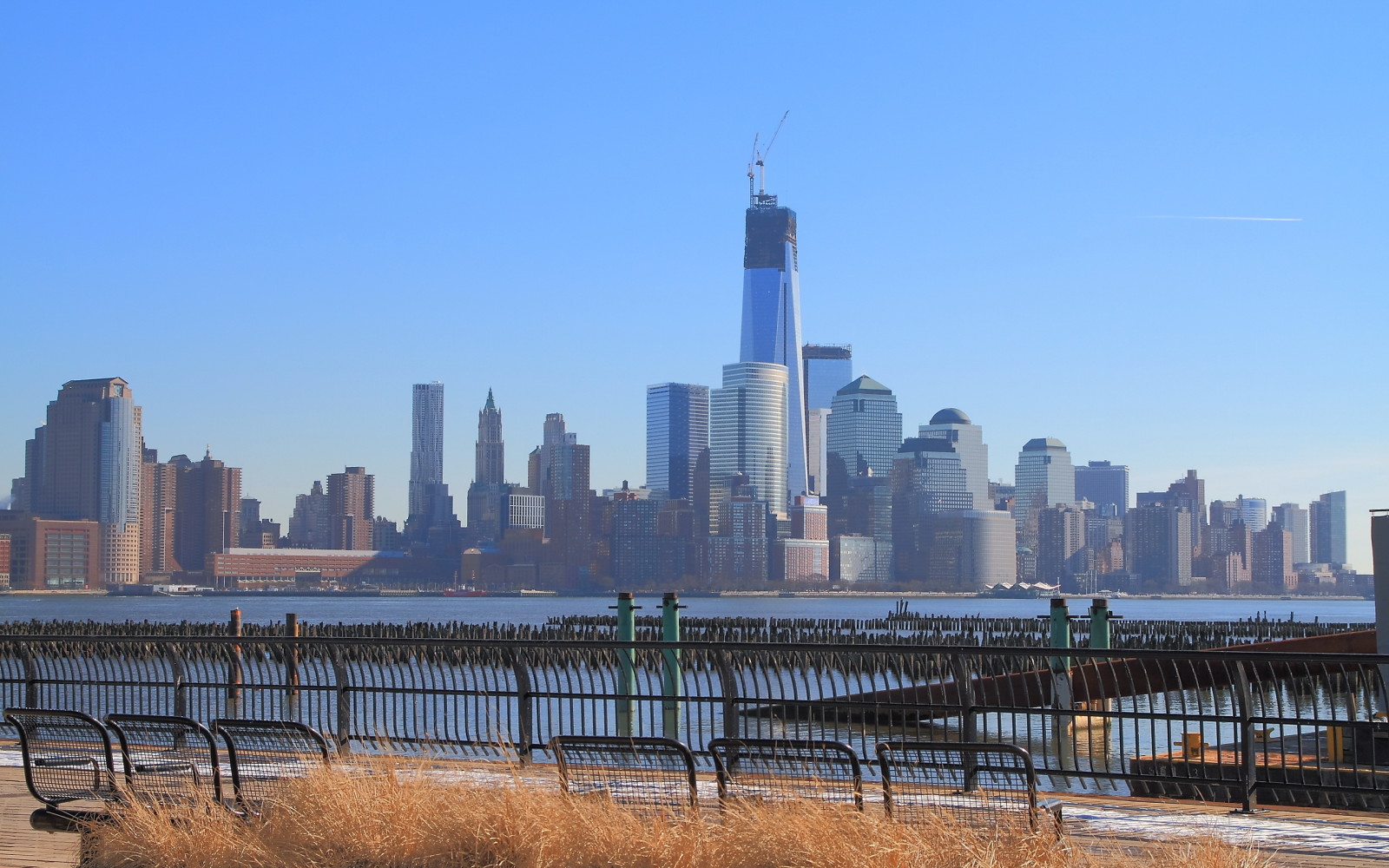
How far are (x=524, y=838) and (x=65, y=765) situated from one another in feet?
10.7

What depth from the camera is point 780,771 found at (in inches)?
340

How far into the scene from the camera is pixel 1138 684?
96.2 feet

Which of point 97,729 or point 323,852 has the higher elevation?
point 97,729

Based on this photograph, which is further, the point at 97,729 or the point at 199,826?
the point at 97,729

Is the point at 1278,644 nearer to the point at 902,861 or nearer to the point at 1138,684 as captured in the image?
the point at 1138,684

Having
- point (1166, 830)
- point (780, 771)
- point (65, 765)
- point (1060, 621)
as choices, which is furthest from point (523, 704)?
point (1060, 621)

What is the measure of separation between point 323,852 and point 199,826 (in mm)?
774

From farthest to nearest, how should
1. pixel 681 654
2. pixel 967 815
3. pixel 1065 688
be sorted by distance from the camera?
pixel 681 654 → pixel 1065 688 → pixel 967 815

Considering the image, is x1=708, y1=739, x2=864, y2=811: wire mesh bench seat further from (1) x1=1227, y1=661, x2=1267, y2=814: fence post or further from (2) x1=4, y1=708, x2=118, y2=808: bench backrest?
(1) x1=1227, y1=661, x2=1267, y2=814: fence post

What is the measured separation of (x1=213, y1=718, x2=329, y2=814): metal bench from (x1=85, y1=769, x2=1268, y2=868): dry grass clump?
20cm

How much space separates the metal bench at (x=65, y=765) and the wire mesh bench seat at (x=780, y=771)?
3.71 m

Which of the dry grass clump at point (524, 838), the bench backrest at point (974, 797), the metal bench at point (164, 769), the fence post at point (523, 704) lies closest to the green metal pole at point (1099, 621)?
the fence post at point (523, 704)

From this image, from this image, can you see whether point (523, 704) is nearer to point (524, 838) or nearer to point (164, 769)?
point (164, 769)

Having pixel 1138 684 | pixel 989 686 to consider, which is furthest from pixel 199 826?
pixel 989 686
